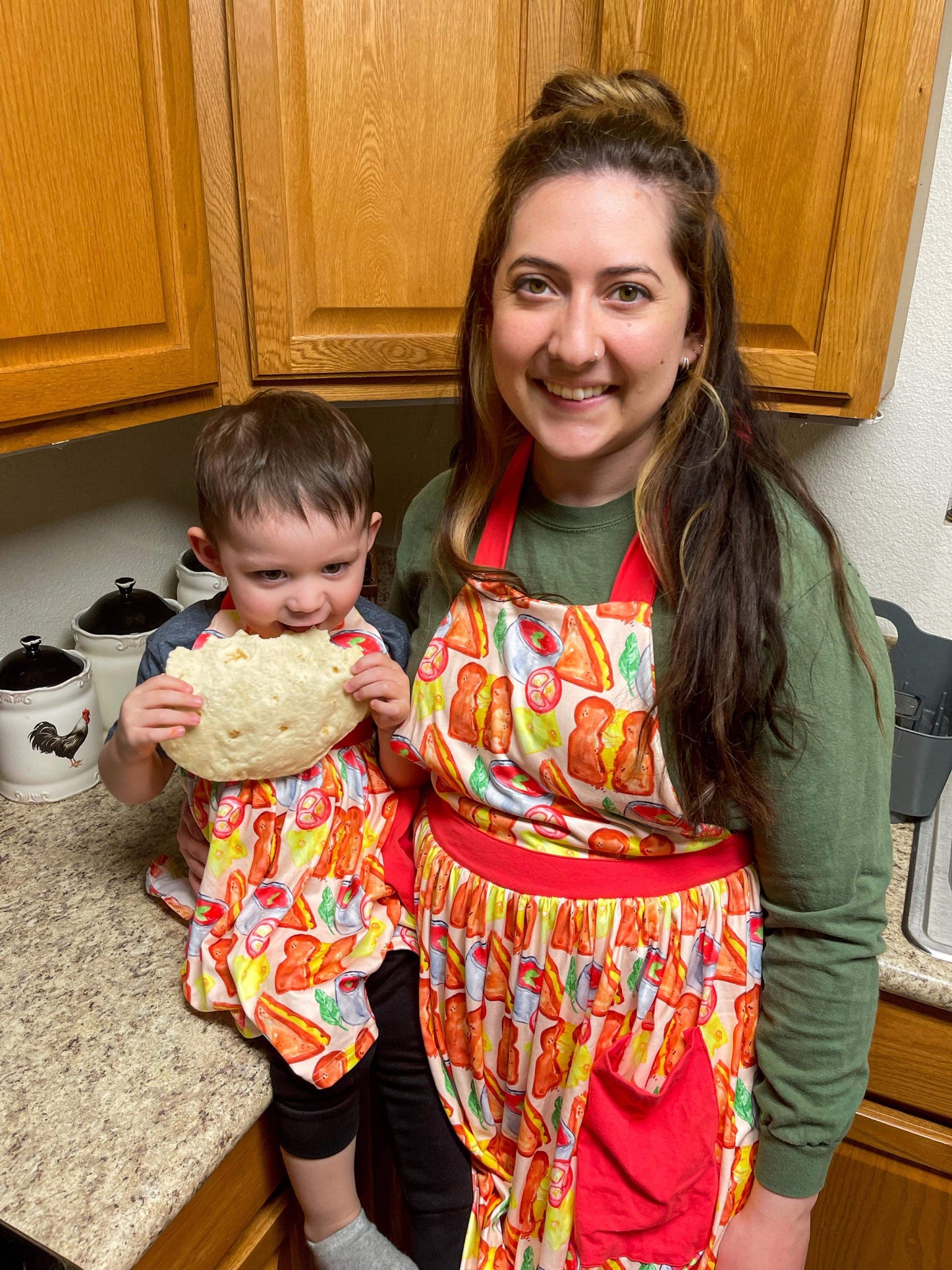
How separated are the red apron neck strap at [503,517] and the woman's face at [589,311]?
0.39 ft

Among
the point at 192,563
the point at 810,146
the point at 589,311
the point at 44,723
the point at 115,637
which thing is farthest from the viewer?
the point at 192,563

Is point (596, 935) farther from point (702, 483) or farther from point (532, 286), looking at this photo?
point (532, 286)

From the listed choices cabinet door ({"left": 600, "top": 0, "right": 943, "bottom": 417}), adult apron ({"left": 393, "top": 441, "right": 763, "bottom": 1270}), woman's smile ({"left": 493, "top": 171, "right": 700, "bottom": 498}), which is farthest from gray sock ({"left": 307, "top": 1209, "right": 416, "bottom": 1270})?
cabinet door ({"left": 600, "top": 0, "right": 943, "bottom": 417})

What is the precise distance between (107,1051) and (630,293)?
0.87 meters

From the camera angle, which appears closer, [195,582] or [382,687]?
[382,687]

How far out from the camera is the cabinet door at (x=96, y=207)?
0.85 meters

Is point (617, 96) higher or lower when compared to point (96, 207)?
higher

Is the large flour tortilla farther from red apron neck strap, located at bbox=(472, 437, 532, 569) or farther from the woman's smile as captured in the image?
the woman's smile

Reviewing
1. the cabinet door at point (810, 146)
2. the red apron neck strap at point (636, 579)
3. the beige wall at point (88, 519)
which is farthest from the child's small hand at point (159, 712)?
the cabinet door at point (810, 146)

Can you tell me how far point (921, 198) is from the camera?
3.73 ft

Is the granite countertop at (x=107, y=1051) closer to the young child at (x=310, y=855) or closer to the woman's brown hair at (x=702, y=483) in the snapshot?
the young child at (x=310, y=855)

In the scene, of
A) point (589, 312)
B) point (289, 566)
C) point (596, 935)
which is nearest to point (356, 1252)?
point (596, 935)

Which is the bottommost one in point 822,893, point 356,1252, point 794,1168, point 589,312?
point 356,1252

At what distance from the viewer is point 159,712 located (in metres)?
0.86
